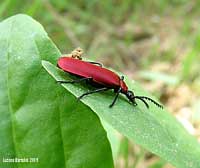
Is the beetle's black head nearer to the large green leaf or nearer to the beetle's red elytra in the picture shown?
the beetle's red elytra

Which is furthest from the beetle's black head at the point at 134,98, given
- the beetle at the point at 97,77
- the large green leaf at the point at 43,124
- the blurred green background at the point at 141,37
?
the blurred green background at the point at 141,37

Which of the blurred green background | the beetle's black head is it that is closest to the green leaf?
the beetle's black head

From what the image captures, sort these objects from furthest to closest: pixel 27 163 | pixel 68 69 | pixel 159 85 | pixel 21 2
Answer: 1. pixel 21 2
2. pixel 159 85
3. pixel 68 69
4. pixel 27 163

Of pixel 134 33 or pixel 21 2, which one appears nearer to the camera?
pixel 21 2

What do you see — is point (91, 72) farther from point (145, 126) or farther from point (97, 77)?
point (145, 126)

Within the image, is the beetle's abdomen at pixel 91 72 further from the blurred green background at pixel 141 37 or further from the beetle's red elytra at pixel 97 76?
the blurred green background at pixel 141 37

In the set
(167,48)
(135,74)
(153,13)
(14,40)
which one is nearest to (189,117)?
(135,74)

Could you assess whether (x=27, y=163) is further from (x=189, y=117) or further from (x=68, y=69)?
(x=189, y=117)

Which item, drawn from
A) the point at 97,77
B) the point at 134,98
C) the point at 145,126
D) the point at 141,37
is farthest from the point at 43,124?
the point at 141,37
